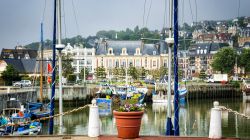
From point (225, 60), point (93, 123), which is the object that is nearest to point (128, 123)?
point (93, 123)

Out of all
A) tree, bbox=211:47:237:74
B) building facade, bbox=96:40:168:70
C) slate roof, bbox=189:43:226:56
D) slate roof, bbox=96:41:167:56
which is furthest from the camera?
slate roof, bbox=189:43:226:56

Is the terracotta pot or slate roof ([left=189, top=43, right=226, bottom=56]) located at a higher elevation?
slate roof ([left=189, top=43, right=226, bottom=56])

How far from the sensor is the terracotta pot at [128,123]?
49.6ft

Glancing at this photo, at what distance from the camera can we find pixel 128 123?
15.2 m

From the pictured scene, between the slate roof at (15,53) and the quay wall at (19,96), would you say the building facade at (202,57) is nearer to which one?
the slate roof at (15,53)

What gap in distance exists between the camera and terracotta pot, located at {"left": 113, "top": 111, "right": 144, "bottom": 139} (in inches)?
595

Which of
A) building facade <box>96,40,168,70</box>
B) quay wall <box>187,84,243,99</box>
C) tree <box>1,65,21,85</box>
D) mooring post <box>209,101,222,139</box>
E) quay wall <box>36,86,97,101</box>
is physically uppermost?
building facade <box>96,40,168,70</box>

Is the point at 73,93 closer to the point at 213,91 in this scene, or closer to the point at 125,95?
the point at 125,95

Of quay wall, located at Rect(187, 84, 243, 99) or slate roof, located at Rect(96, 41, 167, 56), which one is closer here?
quay wall, located at Rect(187, 84, 243, 99)

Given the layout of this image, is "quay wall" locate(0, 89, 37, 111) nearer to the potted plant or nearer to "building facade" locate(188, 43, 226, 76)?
the potted plant

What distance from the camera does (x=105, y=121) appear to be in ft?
178

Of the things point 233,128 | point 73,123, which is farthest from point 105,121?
point 233,128

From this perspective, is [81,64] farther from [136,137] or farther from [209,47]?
[136,137]

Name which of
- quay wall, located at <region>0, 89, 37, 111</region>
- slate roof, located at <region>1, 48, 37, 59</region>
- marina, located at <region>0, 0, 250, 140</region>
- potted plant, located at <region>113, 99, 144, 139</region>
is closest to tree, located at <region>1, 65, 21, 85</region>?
marina, located at <region>0, 0, 250, 140</region>
